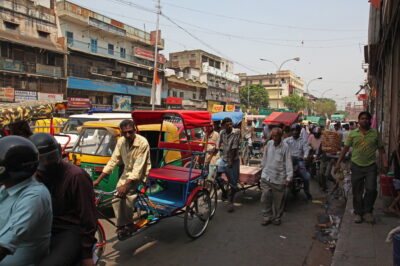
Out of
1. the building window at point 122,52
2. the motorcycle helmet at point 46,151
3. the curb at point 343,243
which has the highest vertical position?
the building window at point 122,52

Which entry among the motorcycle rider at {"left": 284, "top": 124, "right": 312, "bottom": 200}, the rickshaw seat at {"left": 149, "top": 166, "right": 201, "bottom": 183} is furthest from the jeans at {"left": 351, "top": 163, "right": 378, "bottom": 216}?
the rickshaw seat at {"left": 149, "top": 166, "right": 201, "bottom": 183}

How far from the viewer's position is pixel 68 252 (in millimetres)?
1898

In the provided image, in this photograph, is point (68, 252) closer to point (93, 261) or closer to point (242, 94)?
point (93, 261)

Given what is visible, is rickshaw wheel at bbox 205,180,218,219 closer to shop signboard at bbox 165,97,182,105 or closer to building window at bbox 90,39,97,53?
building window at bbox 90,39,97,53

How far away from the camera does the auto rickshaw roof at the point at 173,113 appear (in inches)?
208

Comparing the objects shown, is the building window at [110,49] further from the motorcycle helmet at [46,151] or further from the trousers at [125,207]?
the motorcycle helmet at [46,151]

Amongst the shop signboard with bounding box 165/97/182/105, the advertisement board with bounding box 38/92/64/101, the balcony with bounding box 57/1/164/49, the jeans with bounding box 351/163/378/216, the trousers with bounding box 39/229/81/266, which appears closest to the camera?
the trousers with bounding box 39/229/81/266

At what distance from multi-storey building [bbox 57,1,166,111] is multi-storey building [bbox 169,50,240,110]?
10.1m

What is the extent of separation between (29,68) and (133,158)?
25100 mm

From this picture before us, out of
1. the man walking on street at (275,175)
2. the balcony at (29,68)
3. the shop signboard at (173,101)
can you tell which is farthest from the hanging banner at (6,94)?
the man walking on street at (275,175)

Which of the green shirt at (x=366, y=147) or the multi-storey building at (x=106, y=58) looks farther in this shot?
the multi-storey building at (x=106, y=58)

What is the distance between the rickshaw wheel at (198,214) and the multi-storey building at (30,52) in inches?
916

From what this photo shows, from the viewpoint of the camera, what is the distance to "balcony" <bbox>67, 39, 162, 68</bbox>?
92.7 feet

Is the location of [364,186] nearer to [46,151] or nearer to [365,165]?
[365,165]
